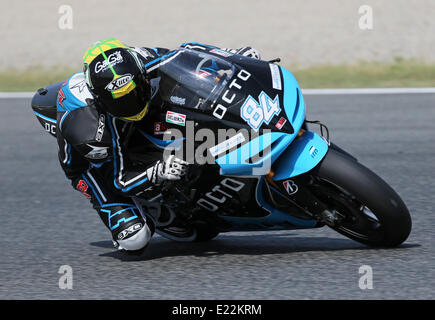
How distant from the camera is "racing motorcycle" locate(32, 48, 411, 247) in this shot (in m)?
4.29

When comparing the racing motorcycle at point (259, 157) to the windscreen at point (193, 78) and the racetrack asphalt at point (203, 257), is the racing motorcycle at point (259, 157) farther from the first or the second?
the racetrack asphalt at point (203, 257)

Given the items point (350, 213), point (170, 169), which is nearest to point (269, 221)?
point (350, 213)

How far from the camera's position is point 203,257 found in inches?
192

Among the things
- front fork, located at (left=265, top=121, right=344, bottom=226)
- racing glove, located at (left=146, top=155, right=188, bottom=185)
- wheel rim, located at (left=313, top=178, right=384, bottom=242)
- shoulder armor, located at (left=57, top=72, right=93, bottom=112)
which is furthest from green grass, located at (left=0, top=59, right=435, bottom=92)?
racing glove, located at (left=146, top=155, right=188, bottom=185)

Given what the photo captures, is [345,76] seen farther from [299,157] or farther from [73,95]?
[299,157]

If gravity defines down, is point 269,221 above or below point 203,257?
above

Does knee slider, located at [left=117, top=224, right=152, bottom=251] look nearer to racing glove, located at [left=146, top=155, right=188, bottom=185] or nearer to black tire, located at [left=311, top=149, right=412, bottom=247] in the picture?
racing glove, located at [left=146, top=155, right=188, bottom=185]

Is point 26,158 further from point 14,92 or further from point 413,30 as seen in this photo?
point 413,30

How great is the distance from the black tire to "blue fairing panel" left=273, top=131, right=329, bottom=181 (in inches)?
1.6

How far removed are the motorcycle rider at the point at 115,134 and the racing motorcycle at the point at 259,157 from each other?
115 millimetres

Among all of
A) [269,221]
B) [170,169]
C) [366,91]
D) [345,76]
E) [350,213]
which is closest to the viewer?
[170,169]

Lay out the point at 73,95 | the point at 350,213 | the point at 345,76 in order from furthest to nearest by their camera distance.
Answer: the point at 345,76 < the point at 73,95 < the point at 350,213

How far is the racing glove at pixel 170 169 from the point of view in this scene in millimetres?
4328

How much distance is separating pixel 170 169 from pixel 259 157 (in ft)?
1.56
